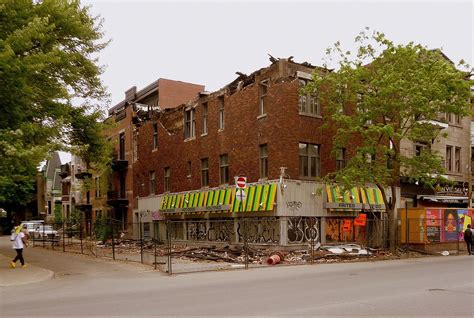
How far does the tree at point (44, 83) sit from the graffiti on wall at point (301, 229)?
392 inches

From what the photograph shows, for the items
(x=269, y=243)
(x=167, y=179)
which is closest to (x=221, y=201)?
(x=269, y=243)

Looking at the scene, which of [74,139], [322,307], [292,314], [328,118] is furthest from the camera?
[328,118]

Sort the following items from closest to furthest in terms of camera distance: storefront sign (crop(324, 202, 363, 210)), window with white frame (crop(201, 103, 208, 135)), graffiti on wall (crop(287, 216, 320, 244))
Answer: graffiti on wall (crop(287, 216, 320, 244)), storefront sign (crop(324, 202, 363, 210)), window with white frame (crop(201, 103, 208, 135))

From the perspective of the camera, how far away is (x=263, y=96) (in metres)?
28.6

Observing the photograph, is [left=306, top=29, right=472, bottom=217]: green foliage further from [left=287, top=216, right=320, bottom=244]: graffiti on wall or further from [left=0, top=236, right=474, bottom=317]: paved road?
[left=0, top=236, right=474, bottom=317]: paved road

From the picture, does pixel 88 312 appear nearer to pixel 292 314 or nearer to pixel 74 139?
pixel 292 314

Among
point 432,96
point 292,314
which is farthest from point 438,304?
point 432,96

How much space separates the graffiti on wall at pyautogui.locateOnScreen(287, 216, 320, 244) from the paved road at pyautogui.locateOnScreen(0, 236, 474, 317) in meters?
8.43

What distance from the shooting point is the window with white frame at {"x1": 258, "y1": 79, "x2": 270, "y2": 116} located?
28359mm

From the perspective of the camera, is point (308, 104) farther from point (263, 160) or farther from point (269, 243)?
point (269, 243)

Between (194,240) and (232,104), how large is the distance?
29.8 ft

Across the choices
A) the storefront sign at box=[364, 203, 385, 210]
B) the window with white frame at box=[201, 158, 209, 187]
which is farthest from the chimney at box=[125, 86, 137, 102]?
the storefront sign at box=[364, 203, 385, 210]

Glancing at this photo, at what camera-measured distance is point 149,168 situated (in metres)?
40.4

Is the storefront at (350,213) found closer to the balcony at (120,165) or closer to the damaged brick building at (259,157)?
the damaged brick building at (259,157)
